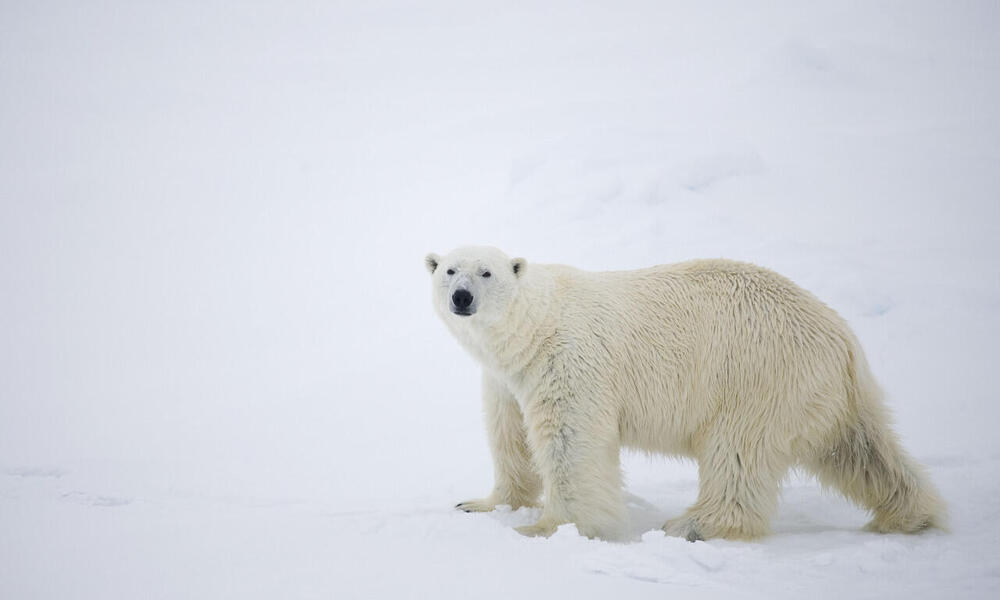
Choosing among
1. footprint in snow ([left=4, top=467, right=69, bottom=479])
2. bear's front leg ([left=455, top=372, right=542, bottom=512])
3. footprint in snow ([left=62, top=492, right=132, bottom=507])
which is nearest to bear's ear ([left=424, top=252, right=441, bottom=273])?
bear's front leg ([left=455, top=372, right=542, bottom=512])

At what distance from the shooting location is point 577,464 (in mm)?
3832

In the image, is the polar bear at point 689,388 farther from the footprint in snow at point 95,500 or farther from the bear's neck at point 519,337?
the footprint in snow at point 95,500

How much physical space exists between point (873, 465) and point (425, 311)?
6.57m

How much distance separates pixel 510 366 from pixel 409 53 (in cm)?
8082

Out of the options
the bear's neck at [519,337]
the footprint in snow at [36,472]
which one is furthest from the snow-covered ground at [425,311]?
the bear's neck at [519,337]

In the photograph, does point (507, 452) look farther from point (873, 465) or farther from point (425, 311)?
point (425, 311)

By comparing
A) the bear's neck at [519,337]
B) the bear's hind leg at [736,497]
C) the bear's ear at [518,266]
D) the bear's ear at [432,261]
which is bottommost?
the bear's hind leg at [736,497]

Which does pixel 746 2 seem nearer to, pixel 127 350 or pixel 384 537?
Result: pixel 127 350

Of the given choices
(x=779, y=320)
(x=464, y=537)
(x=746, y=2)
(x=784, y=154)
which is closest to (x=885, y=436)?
(x=779, y=320)

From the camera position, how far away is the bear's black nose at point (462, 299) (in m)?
3.96

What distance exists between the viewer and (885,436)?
3.84 m

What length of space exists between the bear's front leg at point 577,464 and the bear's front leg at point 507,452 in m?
0.45

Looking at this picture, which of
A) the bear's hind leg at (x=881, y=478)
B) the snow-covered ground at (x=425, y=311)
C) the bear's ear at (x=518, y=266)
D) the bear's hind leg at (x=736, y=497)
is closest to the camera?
the snow-covered ground at (x=425, y=311)

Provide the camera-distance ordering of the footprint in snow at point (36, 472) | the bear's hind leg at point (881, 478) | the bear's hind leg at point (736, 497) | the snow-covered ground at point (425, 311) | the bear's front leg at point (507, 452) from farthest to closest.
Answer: the footprint in snow at point (36, 472)
the bear's front leg at point (507, 452)
the bear's hind leg at point (736, 497)
the bear's hind leg at point (881, 478)
the snow-covered ground at point (425, 311)
